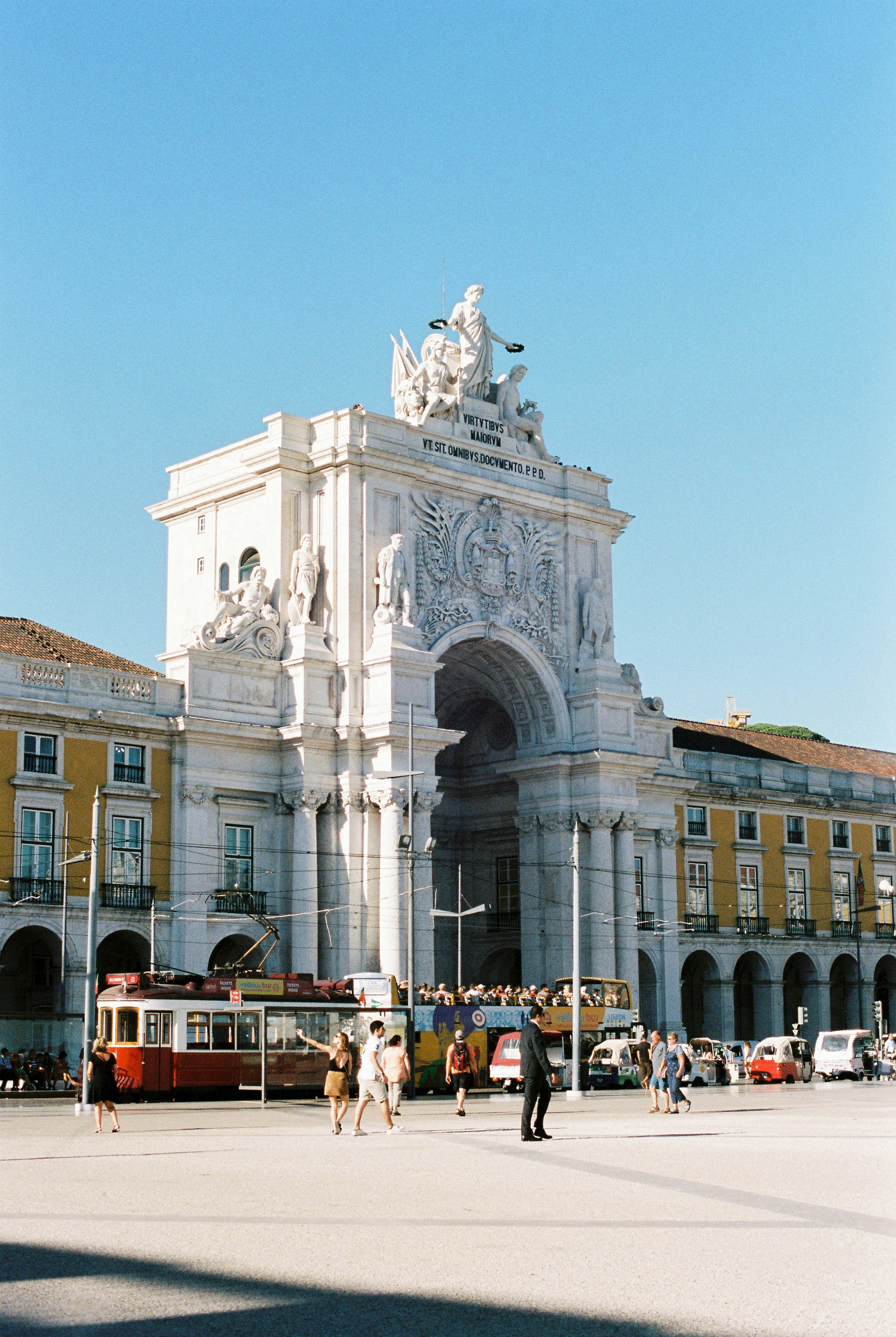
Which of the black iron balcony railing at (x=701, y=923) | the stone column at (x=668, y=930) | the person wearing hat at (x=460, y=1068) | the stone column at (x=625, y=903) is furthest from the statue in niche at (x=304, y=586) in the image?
the person wearing hat at (x=460, y=1068)

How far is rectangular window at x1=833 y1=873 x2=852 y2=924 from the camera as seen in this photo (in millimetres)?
81625

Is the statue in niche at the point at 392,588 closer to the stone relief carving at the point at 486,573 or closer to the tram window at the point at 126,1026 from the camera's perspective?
the stone relief carving at the point at 486,573

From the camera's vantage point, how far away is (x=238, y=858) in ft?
185

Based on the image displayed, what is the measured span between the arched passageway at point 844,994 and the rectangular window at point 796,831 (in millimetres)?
6047

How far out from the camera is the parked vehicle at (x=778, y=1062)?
2287 inches

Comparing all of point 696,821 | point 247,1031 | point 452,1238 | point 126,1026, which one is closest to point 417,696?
point 247,1031

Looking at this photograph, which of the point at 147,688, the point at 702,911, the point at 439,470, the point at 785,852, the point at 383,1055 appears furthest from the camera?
the point at 785,852

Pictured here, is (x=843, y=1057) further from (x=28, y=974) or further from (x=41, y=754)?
(x=41, y=754)

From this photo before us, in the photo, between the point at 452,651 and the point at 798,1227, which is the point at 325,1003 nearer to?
A: the point at 452,651

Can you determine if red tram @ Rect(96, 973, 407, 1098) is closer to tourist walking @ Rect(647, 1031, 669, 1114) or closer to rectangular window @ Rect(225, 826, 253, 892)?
tourist walking @ Rect(647, 1031, 669, 1114)

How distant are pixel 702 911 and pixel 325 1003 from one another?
31.4 m

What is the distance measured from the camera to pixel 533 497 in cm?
6506

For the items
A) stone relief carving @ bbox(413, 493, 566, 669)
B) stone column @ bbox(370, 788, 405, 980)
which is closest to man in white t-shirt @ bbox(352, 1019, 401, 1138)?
stone column @ bbox(370, 788, 405, 980)

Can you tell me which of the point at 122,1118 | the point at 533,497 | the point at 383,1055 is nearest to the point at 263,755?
the point at 533,497
